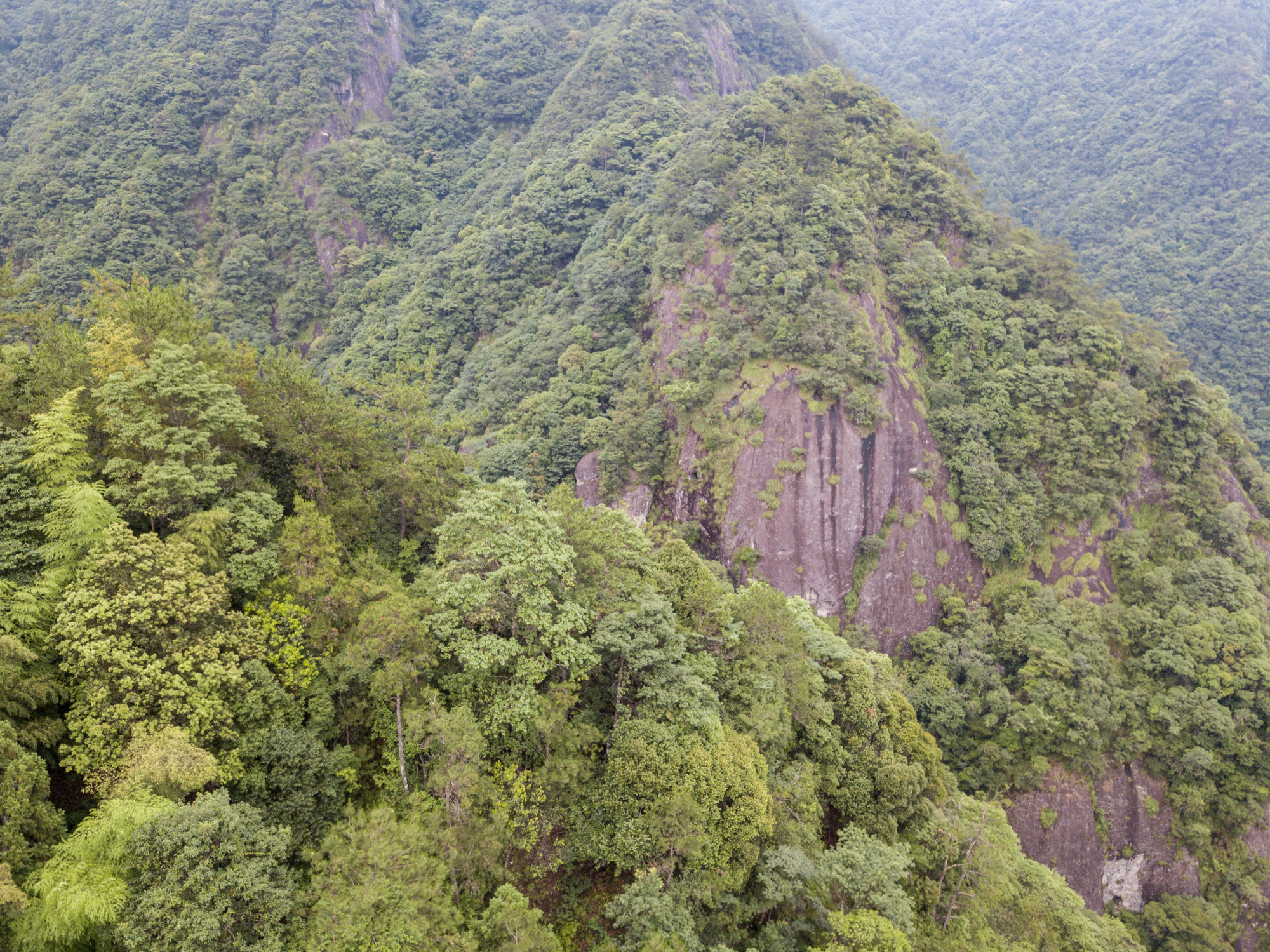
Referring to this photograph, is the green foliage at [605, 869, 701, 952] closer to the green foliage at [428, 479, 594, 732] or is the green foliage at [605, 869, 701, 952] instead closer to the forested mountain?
the forested mountain

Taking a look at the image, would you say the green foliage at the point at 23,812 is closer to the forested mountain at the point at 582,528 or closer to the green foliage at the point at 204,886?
the forested mountain at the point at 582,528

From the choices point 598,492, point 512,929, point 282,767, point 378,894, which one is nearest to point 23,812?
point 282,767

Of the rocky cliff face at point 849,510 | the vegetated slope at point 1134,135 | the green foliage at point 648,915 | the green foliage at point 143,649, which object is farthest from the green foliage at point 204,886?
the vegetated slope at point 1134,135

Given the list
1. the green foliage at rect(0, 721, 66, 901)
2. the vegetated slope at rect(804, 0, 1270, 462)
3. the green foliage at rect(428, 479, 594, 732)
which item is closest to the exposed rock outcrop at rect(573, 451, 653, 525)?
the green foliage at rect(428, 479, 594, 732)

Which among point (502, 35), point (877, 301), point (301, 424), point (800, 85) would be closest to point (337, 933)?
point (301, 424)

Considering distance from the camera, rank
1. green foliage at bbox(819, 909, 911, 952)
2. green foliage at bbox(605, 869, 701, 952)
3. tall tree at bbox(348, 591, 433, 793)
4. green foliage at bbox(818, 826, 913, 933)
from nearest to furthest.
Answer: green foliage at bbox(605, 869, 701, 952) < green foliage at bbox(819, 909, 911, 952) < tall tree at bbox(348, 591, 433, 793) < green foliage at bbox(818, 826, 913, 933)

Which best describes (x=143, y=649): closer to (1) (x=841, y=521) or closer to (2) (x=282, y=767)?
(2) (x=282, y=767)

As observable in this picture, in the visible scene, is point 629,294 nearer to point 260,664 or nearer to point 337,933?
point 260,664

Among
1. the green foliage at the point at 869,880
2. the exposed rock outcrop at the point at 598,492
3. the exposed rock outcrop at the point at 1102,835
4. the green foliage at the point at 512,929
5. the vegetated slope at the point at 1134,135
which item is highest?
the vegetated slope at the point at 1134,135
